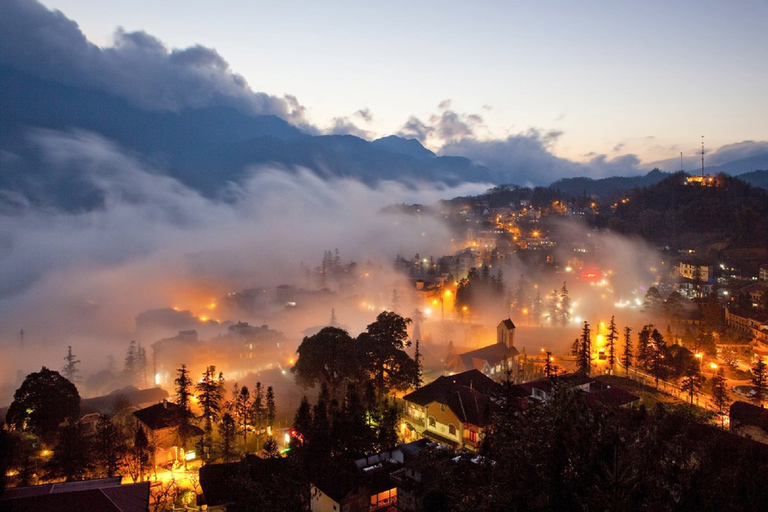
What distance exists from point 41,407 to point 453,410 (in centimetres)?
2324

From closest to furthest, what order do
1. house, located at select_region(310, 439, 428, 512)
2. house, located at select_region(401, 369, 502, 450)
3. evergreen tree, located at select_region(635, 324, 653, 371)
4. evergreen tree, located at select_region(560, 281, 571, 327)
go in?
house, located at select_region(310, 439, 428, 512), house, located at select_region(401, 369, 502, 450), evergreen tree, located at select_region(635, 324, 653, 371), evergreen tree, located at select_region(560, 281, 571, 327)

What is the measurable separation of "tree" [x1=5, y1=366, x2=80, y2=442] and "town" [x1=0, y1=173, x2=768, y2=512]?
10 cm

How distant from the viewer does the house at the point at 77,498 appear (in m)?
15.4

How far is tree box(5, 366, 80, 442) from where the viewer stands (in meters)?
24.3

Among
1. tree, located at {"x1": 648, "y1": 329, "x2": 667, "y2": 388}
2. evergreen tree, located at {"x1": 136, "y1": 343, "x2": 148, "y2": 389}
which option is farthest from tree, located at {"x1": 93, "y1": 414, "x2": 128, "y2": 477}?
tree, located at {"x1": 648, "y1": 329, "x2": 667, "y2": 388}

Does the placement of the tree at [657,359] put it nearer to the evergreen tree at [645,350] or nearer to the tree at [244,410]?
the evergreen tree at [645,350]

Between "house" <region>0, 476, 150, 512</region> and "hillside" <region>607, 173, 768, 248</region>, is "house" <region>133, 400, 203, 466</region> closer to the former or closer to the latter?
"house" <region>0, 476, 150, 512</region>

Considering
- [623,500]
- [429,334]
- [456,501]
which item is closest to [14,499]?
[456,501]

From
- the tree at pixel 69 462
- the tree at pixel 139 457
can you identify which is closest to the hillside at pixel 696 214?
the tree at pixel 139 457

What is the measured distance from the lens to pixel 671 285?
229 ft

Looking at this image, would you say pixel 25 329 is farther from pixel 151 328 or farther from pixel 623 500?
pixel 623 500

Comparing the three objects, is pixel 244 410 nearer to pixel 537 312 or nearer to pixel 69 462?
pixel 69 462

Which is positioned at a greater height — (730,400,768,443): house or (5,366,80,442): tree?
(5,366,80,442): tree

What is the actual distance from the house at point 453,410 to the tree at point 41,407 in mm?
20115
